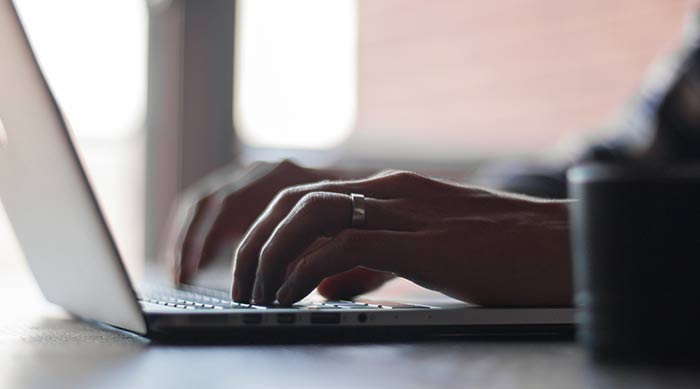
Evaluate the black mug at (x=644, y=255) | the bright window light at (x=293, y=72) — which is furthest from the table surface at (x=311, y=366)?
the bright window light at (x=293, y=72)

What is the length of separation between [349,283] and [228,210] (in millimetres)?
398

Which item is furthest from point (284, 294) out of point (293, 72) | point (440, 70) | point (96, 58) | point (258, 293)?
point (440, 70)

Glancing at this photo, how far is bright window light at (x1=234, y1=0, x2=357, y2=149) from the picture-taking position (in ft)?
9.09

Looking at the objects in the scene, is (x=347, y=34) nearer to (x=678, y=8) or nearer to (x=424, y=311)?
(x=678, y=8)

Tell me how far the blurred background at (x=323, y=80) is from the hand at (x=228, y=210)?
1309 millimetres

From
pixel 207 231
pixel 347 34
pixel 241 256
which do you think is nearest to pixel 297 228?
pixel 241 256

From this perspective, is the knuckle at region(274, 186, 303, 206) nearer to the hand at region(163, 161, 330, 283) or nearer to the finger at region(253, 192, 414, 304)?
the finger at region(253, 192, 414, 304)

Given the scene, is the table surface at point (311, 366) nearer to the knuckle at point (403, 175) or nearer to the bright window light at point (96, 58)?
the knuckle at point (403, 175)

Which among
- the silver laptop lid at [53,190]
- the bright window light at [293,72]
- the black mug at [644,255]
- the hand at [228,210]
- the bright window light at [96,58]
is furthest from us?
the bright window light at [293,72]

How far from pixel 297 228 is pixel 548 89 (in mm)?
2515

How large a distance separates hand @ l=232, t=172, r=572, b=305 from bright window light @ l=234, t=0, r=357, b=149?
205 cm

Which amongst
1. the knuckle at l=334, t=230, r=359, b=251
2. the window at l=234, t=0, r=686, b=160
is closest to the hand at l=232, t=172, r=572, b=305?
the knuckle at l=334, t=230, r=359, b=251

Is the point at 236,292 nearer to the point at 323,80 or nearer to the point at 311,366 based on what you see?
the point at 311,366

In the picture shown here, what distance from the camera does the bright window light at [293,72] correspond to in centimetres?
277
